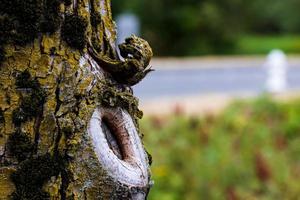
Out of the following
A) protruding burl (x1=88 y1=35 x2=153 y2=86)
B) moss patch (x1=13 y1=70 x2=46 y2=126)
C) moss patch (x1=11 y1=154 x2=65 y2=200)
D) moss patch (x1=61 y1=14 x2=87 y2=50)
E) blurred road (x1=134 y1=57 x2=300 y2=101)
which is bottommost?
blurred road (x1=134 y1=57 x2=300 y2=101)

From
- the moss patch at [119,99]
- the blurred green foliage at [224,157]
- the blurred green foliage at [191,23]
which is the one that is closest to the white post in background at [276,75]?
the blurred green foliage at [224,157]

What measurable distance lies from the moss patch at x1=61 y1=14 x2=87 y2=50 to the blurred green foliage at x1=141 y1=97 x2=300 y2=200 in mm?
4854

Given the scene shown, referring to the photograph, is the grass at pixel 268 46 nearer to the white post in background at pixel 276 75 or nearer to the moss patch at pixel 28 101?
the white post in background at pixel 276 75

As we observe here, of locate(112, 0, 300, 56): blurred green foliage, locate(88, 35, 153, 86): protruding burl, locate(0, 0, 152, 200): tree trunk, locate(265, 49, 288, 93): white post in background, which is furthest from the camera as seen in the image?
locate(112, 0, 300, 56): blurred green foliage

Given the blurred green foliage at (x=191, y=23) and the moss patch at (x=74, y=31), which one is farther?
the blurred green foliage at (x=191, y=23)

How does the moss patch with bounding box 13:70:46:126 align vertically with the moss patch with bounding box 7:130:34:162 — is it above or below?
above

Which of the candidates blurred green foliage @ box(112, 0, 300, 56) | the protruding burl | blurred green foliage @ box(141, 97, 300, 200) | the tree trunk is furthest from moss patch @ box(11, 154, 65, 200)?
blurred green foliage @ box(112, 0, 300, 56)

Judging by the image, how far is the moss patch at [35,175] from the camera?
2139 millimetres

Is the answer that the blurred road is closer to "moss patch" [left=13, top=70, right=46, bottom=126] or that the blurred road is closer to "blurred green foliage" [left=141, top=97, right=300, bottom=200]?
"blurred green foliage" [left=141, top=97, right=300, bottom=200]

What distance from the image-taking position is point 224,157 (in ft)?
26.7

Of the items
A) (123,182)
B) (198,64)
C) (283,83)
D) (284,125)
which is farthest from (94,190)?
(198,64)

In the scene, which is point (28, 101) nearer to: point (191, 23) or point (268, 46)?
point (191, 23)

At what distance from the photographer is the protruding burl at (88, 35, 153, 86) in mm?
2234

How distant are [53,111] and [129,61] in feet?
0.78
